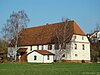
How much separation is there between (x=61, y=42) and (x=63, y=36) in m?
1.68

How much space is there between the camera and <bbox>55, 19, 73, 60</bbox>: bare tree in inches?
2383

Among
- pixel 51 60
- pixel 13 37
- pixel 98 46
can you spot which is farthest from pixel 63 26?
pixel 98 46

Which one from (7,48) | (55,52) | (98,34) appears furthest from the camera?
(98,34)

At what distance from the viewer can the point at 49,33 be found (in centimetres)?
6831

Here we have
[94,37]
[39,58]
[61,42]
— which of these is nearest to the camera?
[61,42]

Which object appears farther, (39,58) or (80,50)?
(80,50)

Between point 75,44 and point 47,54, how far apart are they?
8119 mm

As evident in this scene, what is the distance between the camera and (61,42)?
60594mm

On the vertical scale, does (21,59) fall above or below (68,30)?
below

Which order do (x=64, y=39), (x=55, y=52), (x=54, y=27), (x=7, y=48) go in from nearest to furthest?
(x=64, y=39) < (x=55, y=52) < (x=54, y=27) < (x=7, y=48)

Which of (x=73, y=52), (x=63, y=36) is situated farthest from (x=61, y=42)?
(x=73, y=52)

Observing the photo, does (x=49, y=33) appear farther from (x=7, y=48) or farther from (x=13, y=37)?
(x=7, y=48)

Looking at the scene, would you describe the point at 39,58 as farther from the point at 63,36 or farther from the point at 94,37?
the point at 94,37

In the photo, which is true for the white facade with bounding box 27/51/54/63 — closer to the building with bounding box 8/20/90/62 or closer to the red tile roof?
the building with bounding box 8/20/90/62
